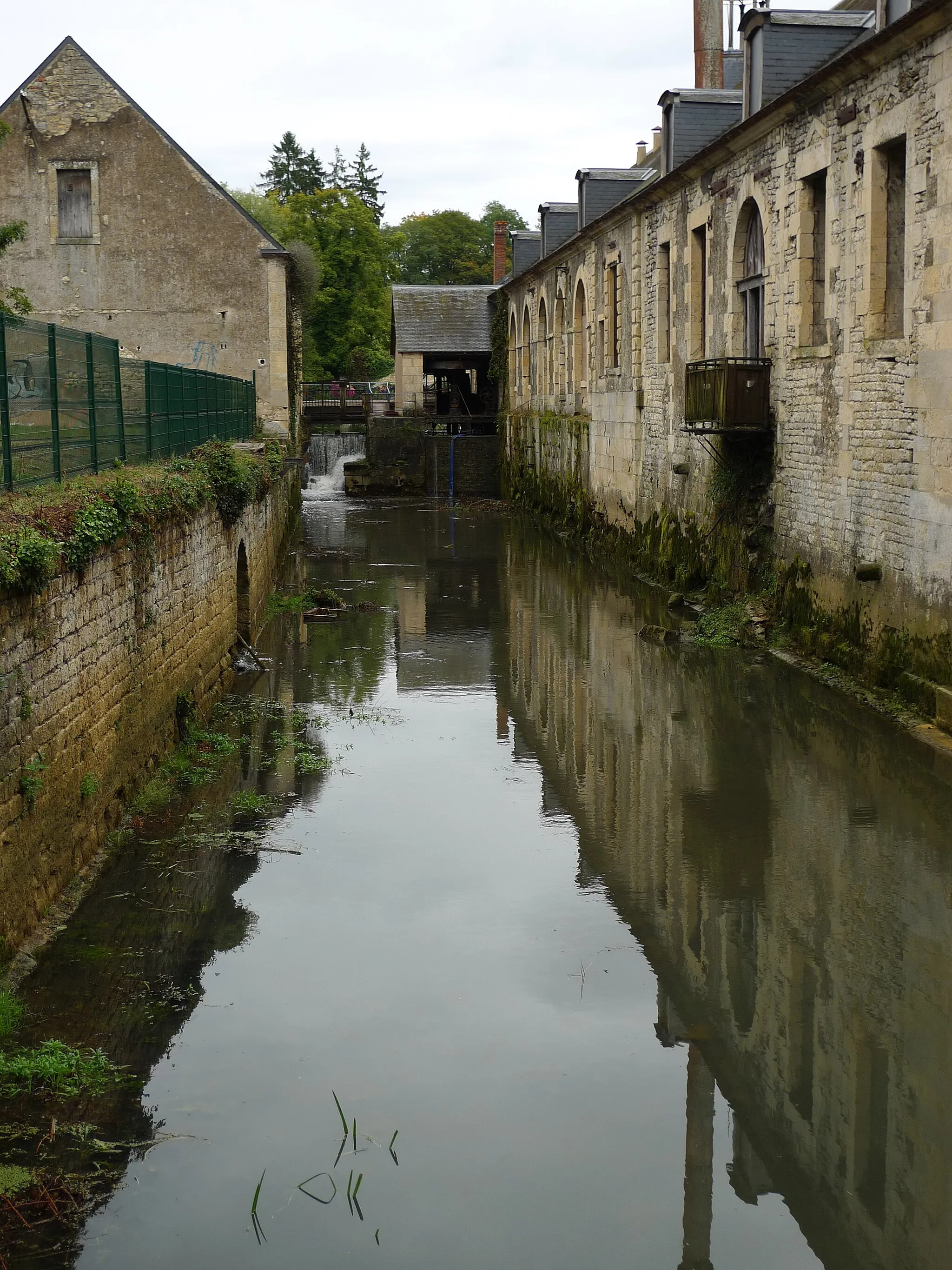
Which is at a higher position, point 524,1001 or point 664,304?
point 664,304

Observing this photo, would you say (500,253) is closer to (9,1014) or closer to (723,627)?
(723,627)

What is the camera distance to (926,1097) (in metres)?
5.64

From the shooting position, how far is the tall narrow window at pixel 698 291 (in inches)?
785

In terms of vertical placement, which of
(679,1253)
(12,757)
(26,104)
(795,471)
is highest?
(26,104)

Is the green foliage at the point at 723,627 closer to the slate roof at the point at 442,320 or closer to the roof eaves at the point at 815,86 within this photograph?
the roof eaves at the point at 815,86

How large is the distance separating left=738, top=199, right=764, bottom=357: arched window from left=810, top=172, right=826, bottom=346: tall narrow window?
5.61 feet

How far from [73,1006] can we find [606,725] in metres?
6.51

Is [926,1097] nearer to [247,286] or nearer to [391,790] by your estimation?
[391,790]

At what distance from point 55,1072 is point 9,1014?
568 millimetres

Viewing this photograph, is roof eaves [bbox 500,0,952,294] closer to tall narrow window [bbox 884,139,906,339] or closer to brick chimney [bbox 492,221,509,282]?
tall narrow window [bbox 884,139,906,339]

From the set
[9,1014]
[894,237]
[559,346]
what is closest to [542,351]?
[559,346]

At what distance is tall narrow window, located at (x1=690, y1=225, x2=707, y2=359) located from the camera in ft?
65.4

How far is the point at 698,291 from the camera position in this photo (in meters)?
20.0

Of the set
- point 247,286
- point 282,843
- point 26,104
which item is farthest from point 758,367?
point 26,104
